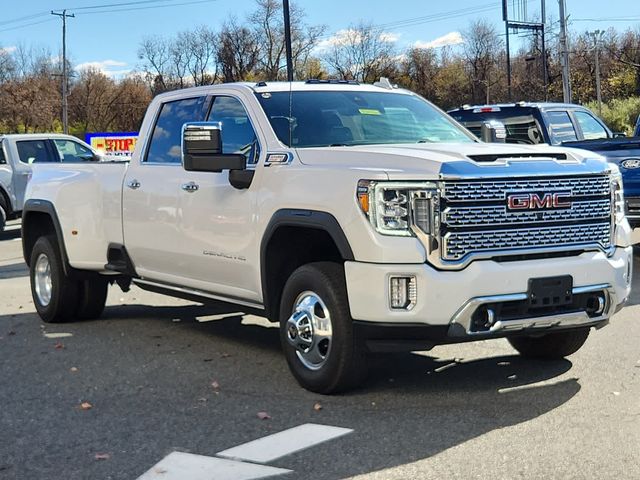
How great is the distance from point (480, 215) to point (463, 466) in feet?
4.84

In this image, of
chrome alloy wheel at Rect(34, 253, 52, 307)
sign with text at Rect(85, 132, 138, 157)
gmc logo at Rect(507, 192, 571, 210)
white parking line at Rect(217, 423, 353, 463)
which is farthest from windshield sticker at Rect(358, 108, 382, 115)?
sign with text at Rect(85, 132, 138, 157)

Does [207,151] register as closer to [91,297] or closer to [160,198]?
[160,198]

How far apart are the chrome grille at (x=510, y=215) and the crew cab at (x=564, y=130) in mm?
5759

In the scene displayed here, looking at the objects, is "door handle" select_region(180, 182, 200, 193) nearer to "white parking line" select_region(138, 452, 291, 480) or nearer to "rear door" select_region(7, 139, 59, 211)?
"white parking line" select_region(138, 452, 291, 480)

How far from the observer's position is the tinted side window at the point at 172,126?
724cm

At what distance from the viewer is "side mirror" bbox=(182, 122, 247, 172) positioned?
6.12m

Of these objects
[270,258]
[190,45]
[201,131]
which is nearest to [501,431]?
[270,258]

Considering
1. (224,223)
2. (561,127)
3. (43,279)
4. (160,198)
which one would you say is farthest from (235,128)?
(561,127)

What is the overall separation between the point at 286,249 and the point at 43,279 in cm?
383

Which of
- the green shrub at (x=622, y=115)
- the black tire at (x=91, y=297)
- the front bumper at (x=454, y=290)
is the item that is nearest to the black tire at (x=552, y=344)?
the front bumper at (x=454, y=290)

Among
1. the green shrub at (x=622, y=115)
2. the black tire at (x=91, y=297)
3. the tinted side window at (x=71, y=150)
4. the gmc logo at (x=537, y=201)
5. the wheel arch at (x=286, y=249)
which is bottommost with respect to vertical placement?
the black tire at (x=91, y=297)

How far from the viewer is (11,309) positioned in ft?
32.0

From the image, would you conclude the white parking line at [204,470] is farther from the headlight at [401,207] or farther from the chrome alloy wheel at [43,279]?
the chrome alloy wheel at [43,279]

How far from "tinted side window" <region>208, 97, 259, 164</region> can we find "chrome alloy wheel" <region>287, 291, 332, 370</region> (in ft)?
3.83
